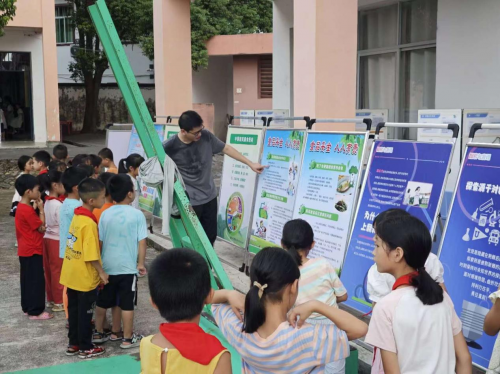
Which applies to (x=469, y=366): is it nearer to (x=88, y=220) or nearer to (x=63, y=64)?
(x=88, y=220)

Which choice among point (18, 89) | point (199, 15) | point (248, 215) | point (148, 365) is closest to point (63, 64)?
point (18, 89)

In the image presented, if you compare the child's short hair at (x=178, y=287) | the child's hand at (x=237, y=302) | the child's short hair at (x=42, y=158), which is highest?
the child's short hair at (x=42, y=158)

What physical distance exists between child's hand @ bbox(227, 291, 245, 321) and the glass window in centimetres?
898

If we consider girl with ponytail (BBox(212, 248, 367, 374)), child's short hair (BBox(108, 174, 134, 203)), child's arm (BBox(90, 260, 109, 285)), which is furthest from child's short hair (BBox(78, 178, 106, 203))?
girl with ponytail (BBox(212, 248, 367, 374))

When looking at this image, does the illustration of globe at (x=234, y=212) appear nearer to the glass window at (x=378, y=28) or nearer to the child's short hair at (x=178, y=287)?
the child's short hair at (x=178, y=287)

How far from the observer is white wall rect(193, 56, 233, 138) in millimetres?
22234

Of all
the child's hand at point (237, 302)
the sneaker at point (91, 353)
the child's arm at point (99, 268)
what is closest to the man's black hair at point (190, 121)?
the child's arm at point (99, 268)

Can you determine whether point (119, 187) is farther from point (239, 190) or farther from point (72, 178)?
point (239, 190)

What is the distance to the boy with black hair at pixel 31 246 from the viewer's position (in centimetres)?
536

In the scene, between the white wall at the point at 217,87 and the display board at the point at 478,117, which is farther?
the white wall at the point at 217,87

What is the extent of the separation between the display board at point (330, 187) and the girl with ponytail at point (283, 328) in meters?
2.69

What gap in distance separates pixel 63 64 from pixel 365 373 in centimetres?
2970

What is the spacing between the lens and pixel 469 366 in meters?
2.47

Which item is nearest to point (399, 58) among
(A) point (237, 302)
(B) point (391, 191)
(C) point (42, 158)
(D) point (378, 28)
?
(D) point (378, 28)
